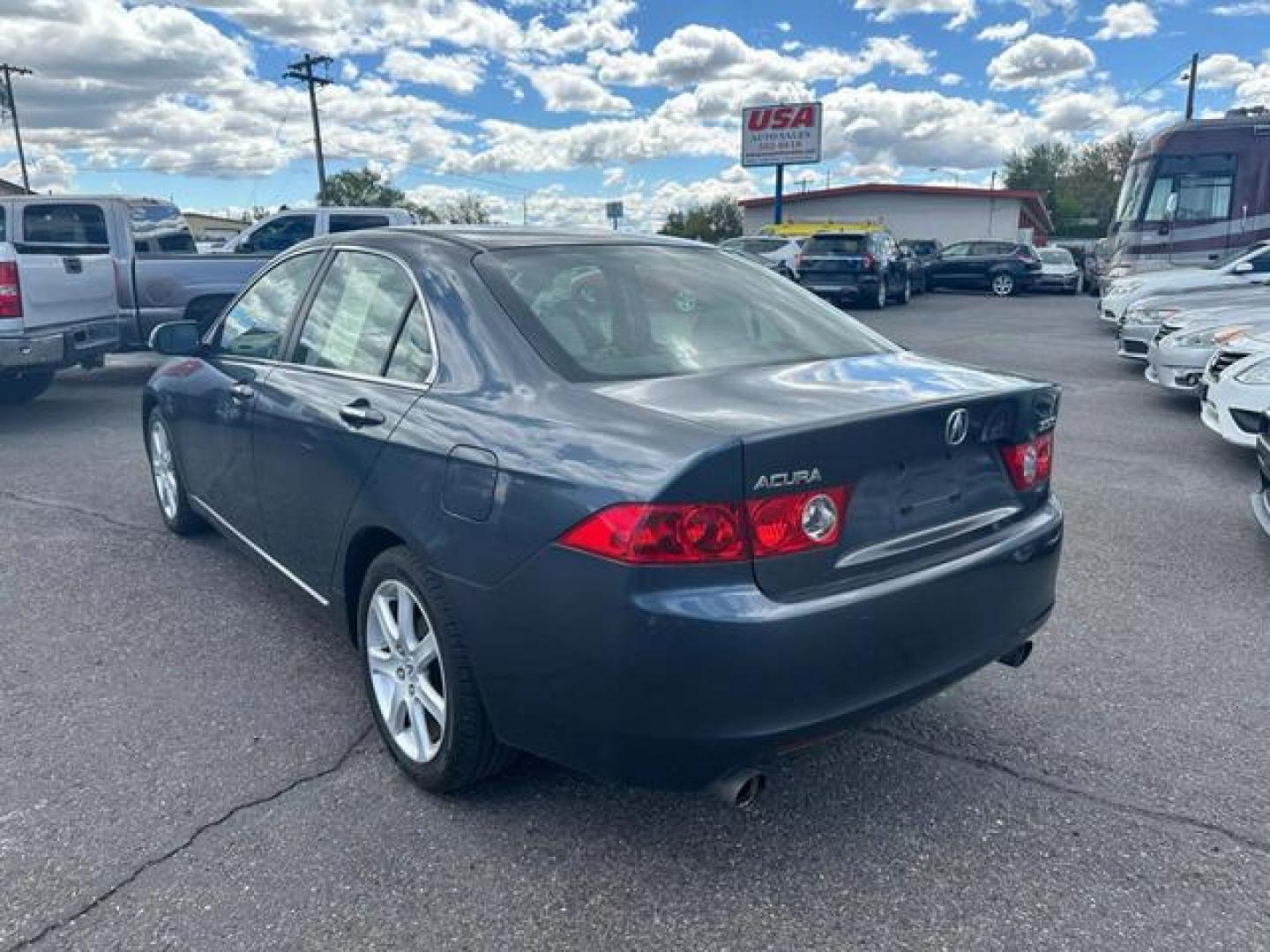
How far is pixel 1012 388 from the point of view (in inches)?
104

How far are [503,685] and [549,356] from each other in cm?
88

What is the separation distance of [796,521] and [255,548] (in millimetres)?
2540

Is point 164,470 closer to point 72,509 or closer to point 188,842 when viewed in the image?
point 72,509

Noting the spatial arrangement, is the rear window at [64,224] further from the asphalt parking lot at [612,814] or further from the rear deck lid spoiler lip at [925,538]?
the rear deck lid spoiler lip at [925,538]

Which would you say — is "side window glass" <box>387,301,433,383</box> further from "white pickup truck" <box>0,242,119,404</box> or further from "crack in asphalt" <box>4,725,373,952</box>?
"white pickup truck" <box>0,242,119,404</box>

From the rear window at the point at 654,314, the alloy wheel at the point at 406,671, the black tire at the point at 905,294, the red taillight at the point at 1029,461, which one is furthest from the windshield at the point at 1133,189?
the alloy wheel at the point at 406,671

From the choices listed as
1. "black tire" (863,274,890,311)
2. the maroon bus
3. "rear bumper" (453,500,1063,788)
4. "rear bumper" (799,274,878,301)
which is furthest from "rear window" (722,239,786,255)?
"rear bumper" (453,500,1063,788)

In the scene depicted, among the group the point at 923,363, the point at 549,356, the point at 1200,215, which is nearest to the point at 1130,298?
the point at 1200,215

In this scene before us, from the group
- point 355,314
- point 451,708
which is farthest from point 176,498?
point 451,708

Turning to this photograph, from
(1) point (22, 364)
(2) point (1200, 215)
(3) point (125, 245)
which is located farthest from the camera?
(2) point (1200, 215)

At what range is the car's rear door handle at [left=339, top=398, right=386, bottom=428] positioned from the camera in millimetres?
2832

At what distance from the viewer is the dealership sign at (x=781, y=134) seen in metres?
31.6

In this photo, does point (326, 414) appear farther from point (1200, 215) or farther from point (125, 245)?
point (1200, 215)

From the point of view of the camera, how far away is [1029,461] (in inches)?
108
